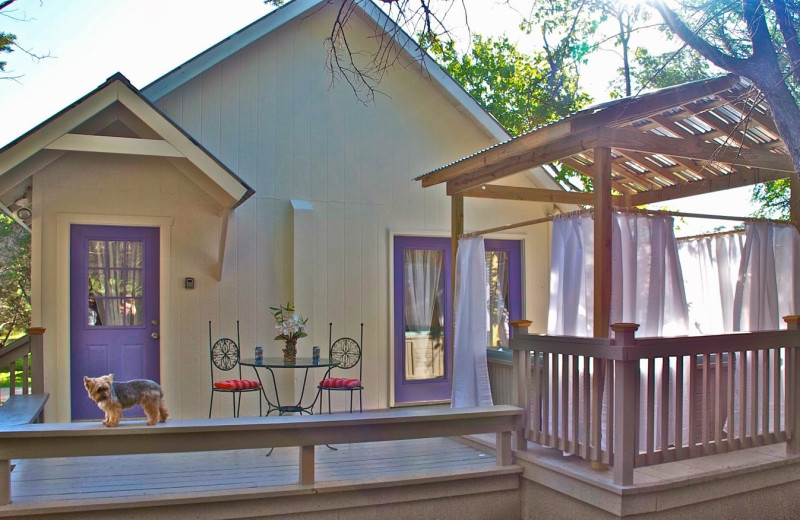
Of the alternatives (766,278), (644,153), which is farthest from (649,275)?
(766,278)

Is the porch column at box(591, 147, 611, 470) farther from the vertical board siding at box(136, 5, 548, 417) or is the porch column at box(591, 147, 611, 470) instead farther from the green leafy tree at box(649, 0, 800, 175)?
the vertical board siding at box(136, 5, 548, 417)

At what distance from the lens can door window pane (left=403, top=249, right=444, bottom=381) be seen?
24.7 feet

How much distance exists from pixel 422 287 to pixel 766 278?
3.43 metres

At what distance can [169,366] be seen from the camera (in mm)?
6484

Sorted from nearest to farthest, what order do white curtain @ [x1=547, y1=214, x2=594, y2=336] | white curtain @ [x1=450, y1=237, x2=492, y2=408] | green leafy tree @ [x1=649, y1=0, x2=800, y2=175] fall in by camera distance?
green leafy tree @ [x1=649, y1=0, x2=800, y2=175]
white curtain @ [x1=547, y1=214, x2=594, y2=336]
white curtain @ [x1=450, y1=237, x2=492, y2=408]

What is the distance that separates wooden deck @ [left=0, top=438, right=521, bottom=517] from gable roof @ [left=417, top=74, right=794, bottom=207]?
2291mm

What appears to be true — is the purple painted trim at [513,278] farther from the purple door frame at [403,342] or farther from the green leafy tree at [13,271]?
the green leafy tree at [13,271]

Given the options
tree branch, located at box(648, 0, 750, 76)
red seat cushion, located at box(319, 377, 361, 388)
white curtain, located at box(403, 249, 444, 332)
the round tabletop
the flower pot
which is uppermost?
tree branch, located at box(648, 0, 750, 76)

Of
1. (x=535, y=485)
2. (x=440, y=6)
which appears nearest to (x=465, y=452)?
(x=535, y=485)

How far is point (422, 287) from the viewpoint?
7.61 m

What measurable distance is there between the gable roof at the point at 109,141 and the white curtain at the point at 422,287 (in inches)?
91.1

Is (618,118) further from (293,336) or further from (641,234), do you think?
(293,336)

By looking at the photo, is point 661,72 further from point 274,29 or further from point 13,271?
point 13,271

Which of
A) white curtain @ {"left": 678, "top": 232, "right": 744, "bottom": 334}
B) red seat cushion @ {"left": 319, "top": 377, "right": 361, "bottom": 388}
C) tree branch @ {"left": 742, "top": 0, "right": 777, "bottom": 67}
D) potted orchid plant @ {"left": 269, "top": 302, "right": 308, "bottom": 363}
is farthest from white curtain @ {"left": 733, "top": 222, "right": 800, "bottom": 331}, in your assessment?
potted orchid plant @ {"left": 269, "top": 302, "right": 308, "bottom": 363}
